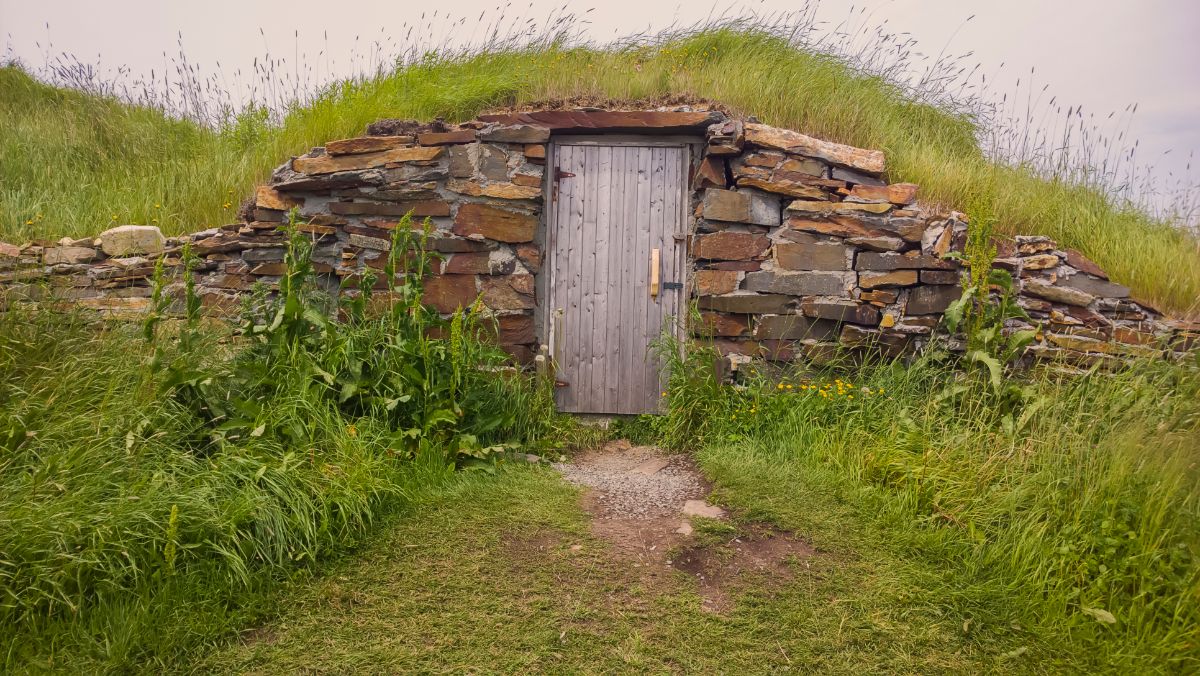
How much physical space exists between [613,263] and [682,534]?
2.98 metres

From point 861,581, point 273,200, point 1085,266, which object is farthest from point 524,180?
point 1085,266

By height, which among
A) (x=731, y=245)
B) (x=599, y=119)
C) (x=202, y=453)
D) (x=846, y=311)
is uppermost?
(x=599, y=119)

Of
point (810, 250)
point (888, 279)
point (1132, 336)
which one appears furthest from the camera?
point (810, 250)

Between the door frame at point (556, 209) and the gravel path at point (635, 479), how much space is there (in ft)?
3.40

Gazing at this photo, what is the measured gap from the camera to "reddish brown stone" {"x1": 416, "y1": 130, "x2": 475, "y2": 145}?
5.90 m

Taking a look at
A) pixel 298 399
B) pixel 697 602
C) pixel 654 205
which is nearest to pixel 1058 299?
pixel 654 205

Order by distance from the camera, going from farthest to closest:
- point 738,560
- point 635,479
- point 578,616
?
point 635,479
point 738,560
point 578,616

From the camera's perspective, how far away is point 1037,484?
12.0 feet

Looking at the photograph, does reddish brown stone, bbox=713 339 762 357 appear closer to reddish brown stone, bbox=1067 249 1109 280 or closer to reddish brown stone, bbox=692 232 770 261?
reddish brown stone, bbox=692 232 770 261

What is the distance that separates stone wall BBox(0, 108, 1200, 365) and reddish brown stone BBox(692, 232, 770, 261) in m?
0.01

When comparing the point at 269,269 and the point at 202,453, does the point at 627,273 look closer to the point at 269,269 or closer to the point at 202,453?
the point at 269,269

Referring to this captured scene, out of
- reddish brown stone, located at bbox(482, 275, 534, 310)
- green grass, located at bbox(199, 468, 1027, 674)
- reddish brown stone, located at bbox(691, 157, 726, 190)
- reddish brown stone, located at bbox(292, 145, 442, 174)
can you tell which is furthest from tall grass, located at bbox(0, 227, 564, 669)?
reddish brown stone, located at bbox(691, 157, 726, 190)

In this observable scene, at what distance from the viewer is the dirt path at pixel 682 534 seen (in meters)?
3.52

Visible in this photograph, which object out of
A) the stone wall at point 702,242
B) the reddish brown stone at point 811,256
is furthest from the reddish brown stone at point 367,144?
the reddish brown stone at point 811,256
